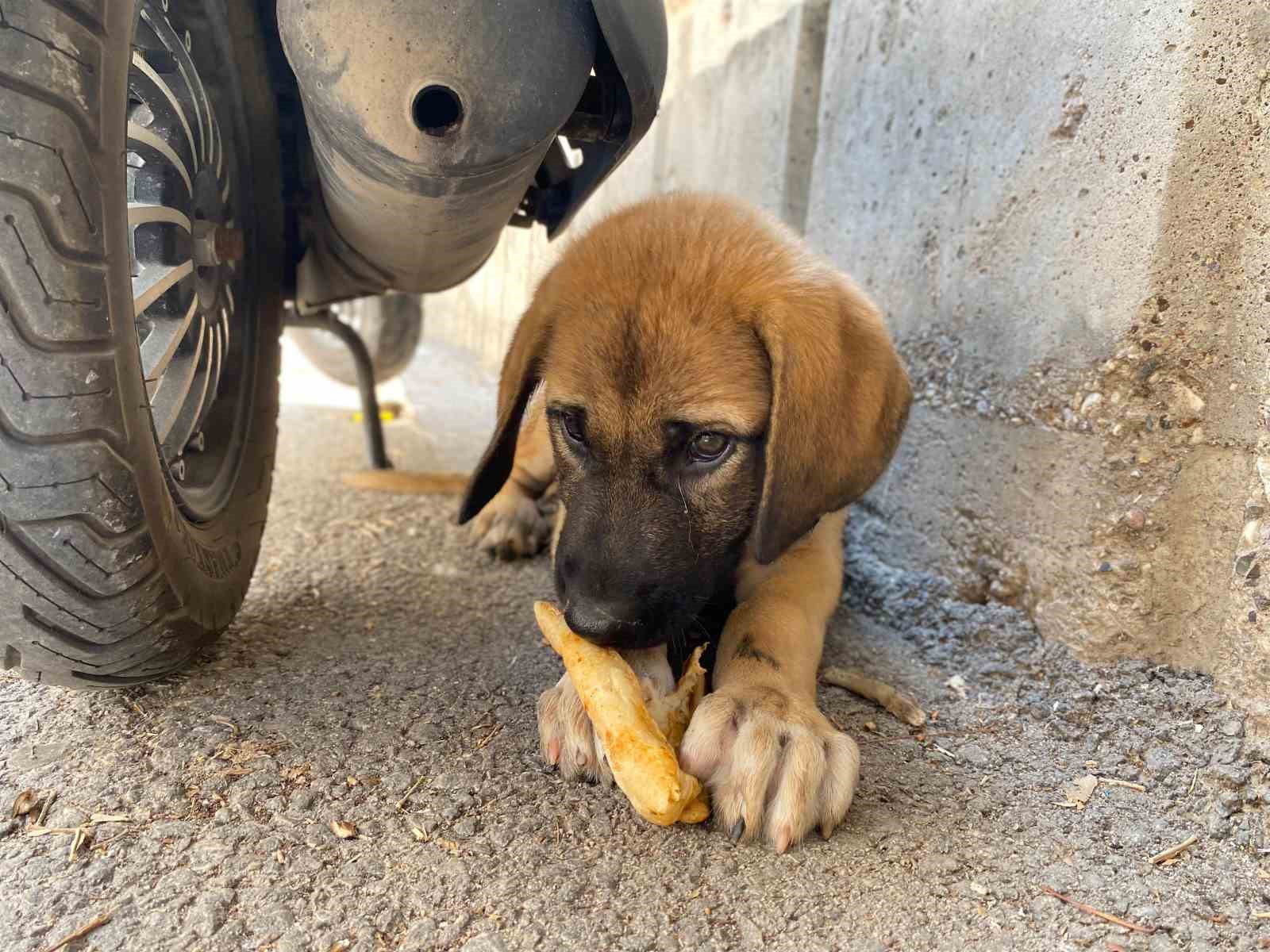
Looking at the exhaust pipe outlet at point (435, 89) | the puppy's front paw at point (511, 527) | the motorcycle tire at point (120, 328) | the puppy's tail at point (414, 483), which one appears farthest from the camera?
the puppy's tail at point (414, 483)

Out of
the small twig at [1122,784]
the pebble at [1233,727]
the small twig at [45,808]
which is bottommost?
the small twig at [1122,784]

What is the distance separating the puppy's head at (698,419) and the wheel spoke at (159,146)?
2.96 feet

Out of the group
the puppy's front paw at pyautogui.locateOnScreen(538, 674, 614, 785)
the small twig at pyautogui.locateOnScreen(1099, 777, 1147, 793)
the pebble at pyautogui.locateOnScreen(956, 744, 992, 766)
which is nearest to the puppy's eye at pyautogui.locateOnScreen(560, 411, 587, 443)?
the puppy's front paw at pyautogui.locateOnScreen(538, 674, 614, 785)

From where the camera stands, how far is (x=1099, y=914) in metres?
1.56

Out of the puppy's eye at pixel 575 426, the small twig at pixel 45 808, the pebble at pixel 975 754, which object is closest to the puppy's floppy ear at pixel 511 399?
the puppy's eye at pixel 575 426

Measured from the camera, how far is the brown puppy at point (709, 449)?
1917 millimetres

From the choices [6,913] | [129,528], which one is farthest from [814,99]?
[6,913]

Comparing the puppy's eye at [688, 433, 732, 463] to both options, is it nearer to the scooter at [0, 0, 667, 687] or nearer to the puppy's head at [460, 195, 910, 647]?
the puppy's head at [460, 195, 910, 647]

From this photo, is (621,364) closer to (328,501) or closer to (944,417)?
(944,417)

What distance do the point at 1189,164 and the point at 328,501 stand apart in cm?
315

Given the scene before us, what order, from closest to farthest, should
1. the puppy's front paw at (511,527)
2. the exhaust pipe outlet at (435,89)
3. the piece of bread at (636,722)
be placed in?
the piece of bread at (636,722) < the exhaust pipe outlet at (435,89) < the puppy's front paw at (511,527)

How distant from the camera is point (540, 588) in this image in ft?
9.81

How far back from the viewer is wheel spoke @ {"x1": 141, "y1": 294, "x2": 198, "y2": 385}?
6.88 ft

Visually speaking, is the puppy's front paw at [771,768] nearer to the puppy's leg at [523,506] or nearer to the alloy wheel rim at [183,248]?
the alloy wheel rim at [183,248]
